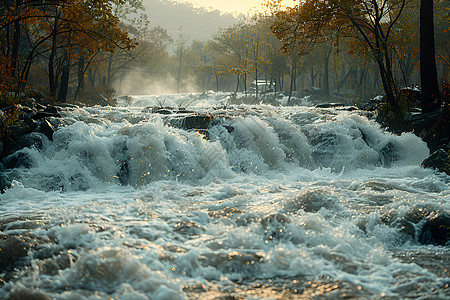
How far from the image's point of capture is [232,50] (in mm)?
54688

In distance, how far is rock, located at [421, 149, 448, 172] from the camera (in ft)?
32.6

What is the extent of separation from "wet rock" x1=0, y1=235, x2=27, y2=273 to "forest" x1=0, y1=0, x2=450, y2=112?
5.49 metres

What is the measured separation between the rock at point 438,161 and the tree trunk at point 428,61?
274cm

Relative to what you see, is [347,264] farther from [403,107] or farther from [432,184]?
[403,107]

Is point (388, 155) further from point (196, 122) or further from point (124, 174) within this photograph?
point (124, 174)

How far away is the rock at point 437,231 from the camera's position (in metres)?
5.41

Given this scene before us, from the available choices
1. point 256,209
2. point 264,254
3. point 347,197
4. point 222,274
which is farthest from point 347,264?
point 347,197

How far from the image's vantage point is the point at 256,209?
6770mm

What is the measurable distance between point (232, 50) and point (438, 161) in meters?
47.3

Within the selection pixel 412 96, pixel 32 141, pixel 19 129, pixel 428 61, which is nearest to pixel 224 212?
pixel 32 141

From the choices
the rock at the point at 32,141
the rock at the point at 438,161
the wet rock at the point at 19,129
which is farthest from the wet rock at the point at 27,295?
the rock at the point at 438,161

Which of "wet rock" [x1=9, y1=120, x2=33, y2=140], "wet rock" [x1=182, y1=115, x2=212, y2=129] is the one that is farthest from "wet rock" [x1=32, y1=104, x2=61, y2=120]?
"wet rock" [x1=182, y1=115, x2=212, y2=129]

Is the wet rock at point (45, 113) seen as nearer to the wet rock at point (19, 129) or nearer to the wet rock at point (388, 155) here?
the wet rock at point (19, 129)

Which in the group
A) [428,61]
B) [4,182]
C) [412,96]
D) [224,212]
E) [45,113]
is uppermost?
[428,61]
